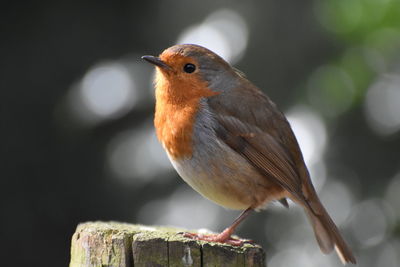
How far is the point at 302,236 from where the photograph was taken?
493 centimetres

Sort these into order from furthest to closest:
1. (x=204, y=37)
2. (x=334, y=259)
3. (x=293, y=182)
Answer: (x=204, y=37), (x=334, y=259), (x=293, y=182)

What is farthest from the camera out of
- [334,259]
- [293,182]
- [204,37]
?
[204,37]

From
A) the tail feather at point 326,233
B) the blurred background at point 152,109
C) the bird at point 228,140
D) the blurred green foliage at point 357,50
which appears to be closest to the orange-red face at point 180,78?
the bird at point 228,140

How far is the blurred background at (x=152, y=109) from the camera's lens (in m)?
4.88

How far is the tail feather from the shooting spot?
461 cm

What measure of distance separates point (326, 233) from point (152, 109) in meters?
1.38

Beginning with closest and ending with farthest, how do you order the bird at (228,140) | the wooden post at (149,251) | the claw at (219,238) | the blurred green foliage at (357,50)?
the wooden post at (149,251)
the claw at (219,238)
the bird at (228,140)
the blurred green foliage at (357,50)

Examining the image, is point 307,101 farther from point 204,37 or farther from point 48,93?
point 48,93

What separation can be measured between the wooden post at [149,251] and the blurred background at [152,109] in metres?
1.39

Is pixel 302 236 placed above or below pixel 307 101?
below

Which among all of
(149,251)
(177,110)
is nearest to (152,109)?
(177,110)

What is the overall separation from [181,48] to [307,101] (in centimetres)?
90

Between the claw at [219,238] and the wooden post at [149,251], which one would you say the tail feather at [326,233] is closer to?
the claw at [219,238]

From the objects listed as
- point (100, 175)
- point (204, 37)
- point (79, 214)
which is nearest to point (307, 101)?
point (204, 37)
